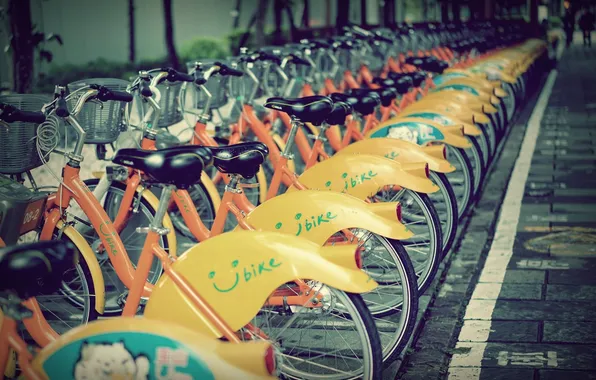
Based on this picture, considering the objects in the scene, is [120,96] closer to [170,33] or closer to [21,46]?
[21,46]

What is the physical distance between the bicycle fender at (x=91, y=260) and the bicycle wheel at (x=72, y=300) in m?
0.01

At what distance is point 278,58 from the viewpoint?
24.7 ft

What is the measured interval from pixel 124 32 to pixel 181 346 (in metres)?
21.6

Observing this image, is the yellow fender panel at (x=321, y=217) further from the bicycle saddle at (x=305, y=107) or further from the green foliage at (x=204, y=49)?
the green foliage at (x=204, y=49)

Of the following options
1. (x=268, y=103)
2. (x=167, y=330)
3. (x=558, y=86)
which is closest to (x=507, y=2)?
(x=558, y=86)

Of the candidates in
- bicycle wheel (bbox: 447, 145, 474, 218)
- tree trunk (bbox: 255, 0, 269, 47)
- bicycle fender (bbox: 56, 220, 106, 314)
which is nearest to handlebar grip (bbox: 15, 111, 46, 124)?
bicycle fender (bbox: 56, 220, 106, 314)

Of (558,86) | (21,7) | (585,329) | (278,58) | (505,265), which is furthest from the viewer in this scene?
(558,86)

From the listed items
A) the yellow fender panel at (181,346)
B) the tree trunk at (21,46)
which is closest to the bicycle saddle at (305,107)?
the yellow fender panel at (181,346)

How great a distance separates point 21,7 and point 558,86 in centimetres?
1381

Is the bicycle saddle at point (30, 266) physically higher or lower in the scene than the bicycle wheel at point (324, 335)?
higher

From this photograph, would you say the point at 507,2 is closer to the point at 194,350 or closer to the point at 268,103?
the point at 268,103

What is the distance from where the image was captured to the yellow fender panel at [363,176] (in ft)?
16.4

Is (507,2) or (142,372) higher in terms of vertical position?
(507,2)

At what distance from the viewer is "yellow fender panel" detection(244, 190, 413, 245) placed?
13.5ft
